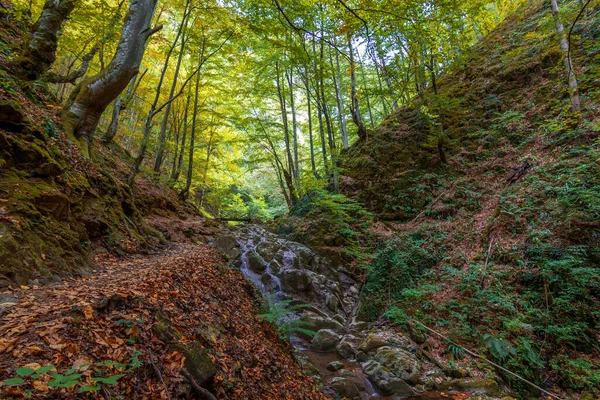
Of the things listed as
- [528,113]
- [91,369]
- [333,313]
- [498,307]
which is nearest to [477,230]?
[498,307]

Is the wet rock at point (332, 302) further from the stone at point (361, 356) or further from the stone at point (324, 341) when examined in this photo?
the stone at point (361, 356)

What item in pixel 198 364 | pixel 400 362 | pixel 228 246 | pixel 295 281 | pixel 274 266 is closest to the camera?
pixel 198 364

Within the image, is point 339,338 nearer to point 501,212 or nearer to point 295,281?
point 295,281

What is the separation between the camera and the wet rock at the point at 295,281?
8720 millimetres

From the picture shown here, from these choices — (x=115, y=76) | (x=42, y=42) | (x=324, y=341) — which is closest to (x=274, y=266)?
(x=324, y=341)

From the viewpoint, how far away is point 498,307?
6.22m

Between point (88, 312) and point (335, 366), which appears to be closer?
point (88, 312)

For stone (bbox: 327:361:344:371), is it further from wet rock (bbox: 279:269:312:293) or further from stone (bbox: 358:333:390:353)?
wet rock (bbox: 279:269:312:293)

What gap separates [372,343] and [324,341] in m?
1.18

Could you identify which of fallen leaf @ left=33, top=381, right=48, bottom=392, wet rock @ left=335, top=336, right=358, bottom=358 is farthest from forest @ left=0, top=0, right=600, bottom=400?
wet rock @ left=335, top=336, right=358, bottom=358

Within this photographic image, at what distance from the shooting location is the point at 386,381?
537cm

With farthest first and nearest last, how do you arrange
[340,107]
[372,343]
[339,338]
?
[340,107] < [339,338] < [372,343]

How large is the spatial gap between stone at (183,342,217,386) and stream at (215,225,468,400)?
2860mm

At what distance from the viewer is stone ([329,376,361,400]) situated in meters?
5.02
